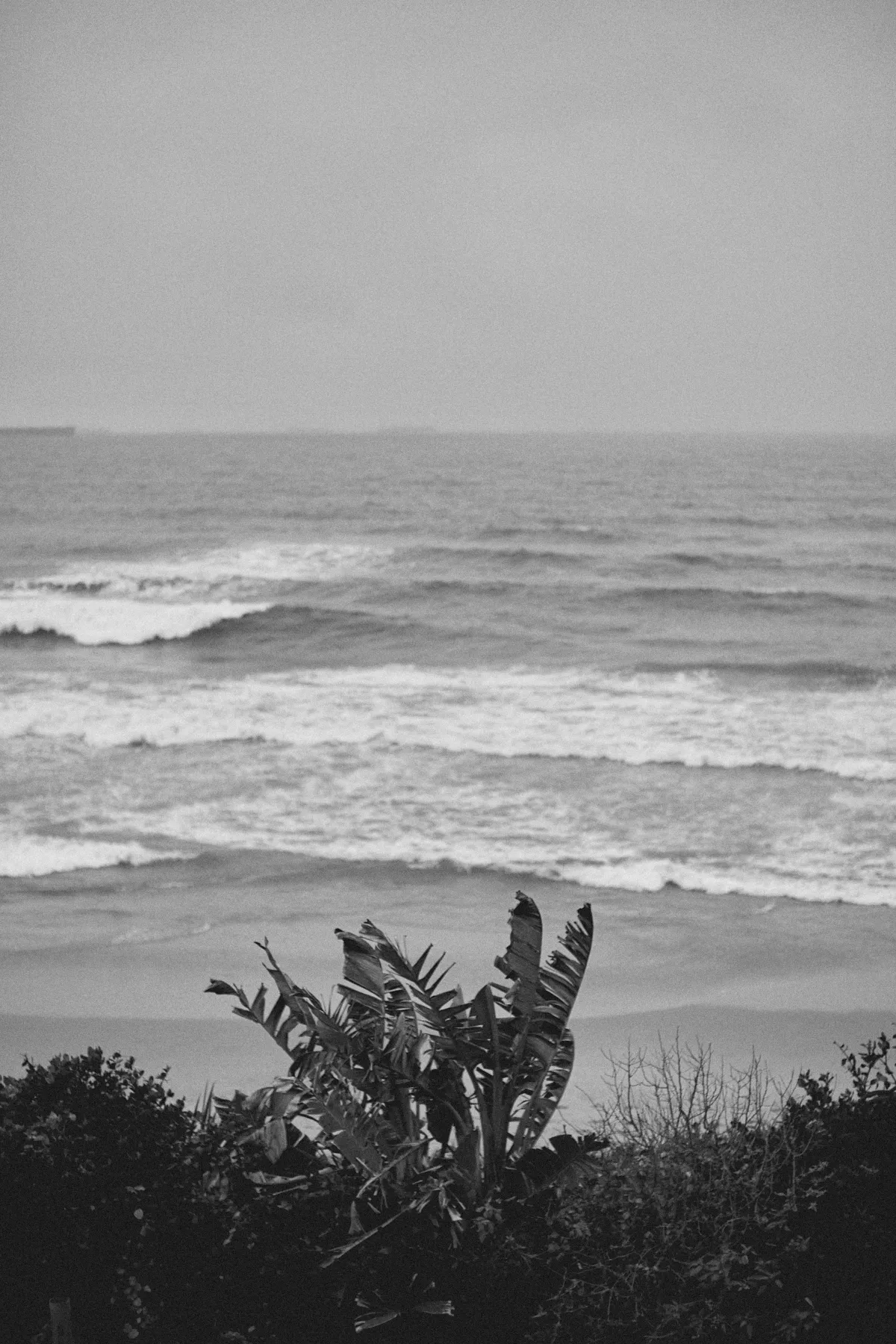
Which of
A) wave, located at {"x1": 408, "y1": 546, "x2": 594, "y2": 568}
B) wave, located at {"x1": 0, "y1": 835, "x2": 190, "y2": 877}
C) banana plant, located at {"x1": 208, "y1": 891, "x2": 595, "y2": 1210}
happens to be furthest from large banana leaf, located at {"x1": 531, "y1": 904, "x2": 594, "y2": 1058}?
wave, located at {"x1": 408, "y1": 546, "x2": 594, "y2": 568}

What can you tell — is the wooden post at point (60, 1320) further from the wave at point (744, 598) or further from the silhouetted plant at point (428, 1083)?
the wave at point (744, 598)

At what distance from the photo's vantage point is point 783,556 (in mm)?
46562

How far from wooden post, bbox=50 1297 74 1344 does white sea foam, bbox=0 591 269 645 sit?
28.4 m

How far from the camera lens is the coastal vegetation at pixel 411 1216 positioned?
6375 mm

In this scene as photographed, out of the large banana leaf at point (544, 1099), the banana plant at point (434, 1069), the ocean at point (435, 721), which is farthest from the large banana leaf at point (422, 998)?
the ocean at point (435, 721)

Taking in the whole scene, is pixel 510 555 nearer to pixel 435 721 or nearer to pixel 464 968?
pixel 435 721

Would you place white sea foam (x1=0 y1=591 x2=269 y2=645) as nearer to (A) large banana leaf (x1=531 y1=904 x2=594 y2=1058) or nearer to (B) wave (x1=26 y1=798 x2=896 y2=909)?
(B) wave (x1=26 y1=798 x2=896 y2=909)

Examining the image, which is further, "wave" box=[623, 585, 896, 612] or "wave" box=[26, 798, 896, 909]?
"wave" box=[623, 585, 896, 612]

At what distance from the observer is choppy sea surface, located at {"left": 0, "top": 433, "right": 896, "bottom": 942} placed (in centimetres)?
1761

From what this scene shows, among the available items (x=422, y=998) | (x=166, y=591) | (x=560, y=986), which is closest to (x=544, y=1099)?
(x=560, y=986)

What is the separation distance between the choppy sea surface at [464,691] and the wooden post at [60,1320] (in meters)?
9.12

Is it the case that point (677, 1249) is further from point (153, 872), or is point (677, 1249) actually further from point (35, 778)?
point (35, 778)

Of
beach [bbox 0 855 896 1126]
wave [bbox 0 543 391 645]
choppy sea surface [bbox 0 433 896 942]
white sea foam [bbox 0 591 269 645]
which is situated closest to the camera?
beach [bbox 0 855 896 1126]

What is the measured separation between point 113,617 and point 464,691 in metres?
13.2
